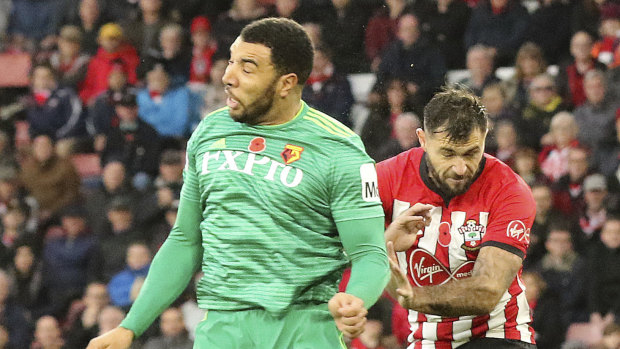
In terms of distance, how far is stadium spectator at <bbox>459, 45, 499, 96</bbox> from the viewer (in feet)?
28.5

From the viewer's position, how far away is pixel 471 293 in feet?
14.2

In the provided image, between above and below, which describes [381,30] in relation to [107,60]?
above

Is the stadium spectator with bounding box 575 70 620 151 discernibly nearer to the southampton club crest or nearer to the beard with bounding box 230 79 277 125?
the southampton club crest

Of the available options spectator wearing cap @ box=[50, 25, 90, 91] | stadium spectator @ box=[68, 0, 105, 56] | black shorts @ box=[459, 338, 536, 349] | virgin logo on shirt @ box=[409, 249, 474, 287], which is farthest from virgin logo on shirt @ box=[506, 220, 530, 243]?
stadium spectator @ box=[68, 0, 105, 56]

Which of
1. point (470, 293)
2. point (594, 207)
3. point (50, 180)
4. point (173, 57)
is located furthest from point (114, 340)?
point (50, 180)

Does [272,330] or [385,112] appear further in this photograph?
[385,112]

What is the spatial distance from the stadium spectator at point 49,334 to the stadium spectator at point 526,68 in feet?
14.9

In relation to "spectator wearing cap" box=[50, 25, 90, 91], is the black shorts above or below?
above

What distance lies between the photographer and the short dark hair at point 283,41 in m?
3.89

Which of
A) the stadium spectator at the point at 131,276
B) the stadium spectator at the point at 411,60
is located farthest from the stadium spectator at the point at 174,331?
the stadium spectator at the point at 411,60

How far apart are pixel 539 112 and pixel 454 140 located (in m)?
4.44

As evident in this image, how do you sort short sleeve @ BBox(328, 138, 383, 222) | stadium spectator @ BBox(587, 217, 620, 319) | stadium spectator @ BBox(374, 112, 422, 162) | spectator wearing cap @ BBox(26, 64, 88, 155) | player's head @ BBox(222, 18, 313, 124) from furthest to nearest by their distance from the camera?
spectator wearing cap @ BBox(26, 64, 88, 155) < stadium spectator @ BBox(587, 217, 620, 319) < stadium spectator @ BBox(374, 112, 422, 162) < player's head @ BBox(222, 18, 313, 124) < short sleeve @ BBox(328, 138, 383, 222)

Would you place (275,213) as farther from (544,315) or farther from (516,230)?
(544,315)

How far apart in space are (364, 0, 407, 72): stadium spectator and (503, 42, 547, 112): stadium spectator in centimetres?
103
